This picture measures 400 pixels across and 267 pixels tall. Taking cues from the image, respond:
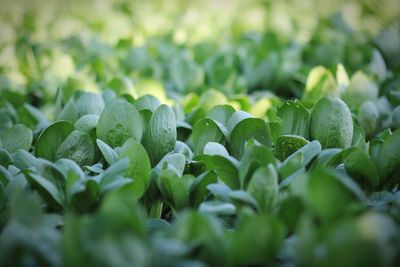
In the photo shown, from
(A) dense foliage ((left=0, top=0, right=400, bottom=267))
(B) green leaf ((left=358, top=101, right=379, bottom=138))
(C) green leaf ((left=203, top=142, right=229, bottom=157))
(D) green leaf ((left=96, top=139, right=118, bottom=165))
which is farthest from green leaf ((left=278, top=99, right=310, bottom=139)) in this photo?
(D) green leaf ((left=96, top=139, right=118, bottom=165))

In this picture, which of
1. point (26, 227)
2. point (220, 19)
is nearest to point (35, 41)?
point (220, 19)

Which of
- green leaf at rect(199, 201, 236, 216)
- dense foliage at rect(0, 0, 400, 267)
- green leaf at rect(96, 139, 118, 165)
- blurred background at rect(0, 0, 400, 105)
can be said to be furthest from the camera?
blurred background at rect(0, 0, 400, 105)

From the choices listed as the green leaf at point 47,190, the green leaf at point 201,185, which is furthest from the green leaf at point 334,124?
the green leaf at point 47,190

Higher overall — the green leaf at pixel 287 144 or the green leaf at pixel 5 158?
the green leaf at pixel 287 144

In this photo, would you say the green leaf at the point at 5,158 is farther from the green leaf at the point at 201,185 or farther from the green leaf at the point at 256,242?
the green leaf at the point at 256,242

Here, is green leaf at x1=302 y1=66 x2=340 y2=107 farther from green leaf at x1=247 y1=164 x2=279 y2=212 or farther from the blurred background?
green leaf at x1=247 y1=164 x2=279 y2=212
